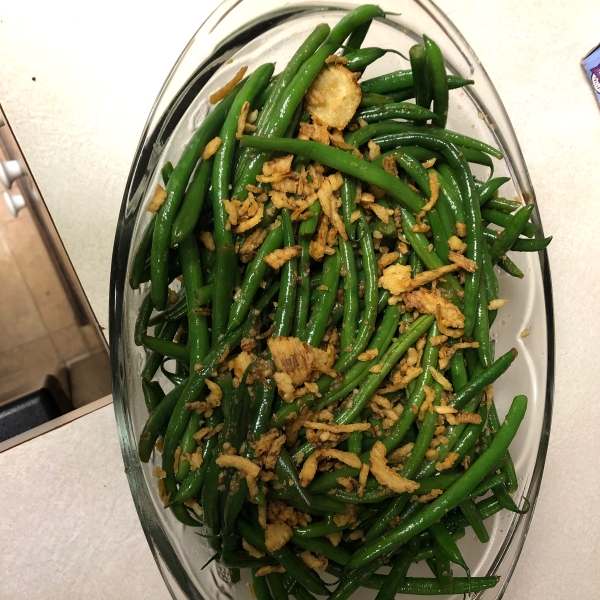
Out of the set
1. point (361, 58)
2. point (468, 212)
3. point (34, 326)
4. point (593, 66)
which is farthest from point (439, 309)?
point (34, 326)

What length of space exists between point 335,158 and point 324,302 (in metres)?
0.28

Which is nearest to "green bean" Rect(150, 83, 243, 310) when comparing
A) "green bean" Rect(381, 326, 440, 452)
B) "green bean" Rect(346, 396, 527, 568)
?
"green bean" Rect(381, 326, 440, 452)

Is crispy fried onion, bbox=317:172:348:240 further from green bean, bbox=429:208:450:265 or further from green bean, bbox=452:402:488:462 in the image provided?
green bean, bbox=452:402:488:462

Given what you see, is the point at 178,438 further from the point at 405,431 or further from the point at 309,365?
the point at 405,431

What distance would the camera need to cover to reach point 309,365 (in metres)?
0.91

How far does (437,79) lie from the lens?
3.25ft

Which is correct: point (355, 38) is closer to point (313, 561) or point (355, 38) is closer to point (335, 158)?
point (335, 158)

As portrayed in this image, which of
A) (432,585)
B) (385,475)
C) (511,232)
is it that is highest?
(511,232)

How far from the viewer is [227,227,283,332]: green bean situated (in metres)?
0.93

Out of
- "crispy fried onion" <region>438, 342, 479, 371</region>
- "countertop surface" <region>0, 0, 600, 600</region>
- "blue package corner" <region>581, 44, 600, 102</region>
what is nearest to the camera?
"crispy fried onion" <region>438, 342, 479, 371</region>

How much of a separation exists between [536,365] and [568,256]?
1.24 ft

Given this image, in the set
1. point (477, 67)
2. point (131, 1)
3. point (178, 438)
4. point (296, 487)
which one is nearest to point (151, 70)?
point (131, 1)

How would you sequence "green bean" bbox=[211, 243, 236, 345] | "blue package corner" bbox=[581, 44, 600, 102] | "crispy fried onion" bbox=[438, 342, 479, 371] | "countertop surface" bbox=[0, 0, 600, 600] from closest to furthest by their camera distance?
"green bean" bbox=[211, 243, 236, 345]
"crispy fried onion" bbox=[438, 342, 479, 371]
"countertop surface" bbox=[0, 0, 600, 600]
"blue package corner" bbox=[581, 44, 600, 102]

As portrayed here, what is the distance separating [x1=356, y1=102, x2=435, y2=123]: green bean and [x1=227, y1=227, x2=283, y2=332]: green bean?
12.7 inches
